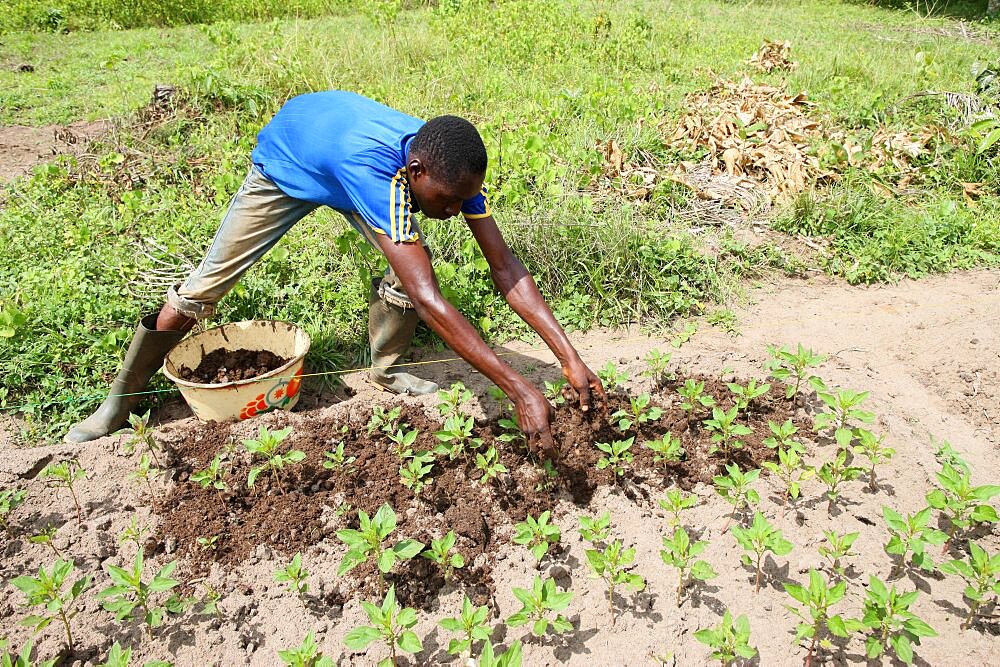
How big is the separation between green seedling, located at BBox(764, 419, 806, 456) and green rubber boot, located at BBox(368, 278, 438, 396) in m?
1.64

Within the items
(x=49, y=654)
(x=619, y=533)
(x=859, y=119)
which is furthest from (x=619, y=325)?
(x=859, y=119)

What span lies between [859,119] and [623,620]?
5594 mm

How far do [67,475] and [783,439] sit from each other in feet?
9.69

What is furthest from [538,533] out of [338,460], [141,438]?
[141,438]

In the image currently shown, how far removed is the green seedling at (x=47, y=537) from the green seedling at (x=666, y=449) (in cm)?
233

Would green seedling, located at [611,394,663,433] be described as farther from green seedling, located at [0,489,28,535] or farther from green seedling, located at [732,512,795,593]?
green seedling, located at [0,489,28,535]

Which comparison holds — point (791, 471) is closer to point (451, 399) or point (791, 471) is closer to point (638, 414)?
point (638, 414)

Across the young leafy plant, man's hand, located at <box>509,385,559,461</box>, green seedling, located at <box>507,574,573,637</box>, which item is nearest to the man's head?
man's hand, located at <box>509,385,559,461</box>

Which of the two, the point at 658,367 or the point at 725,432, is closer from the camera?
the point at 725,432

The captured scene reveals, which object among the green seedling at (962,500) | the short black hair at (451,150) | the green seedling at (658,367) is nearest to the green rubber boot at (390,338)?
the short black hair at (451,150)

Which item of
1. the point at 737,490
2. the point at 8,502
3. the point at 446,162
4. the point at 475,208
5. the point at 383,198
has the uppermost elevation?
the point at 446,162

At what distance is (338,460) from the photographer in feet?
10.0

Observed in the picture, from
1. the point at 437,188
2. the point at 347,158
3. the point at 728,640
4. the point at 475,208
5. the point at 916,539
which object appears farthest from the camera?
the point at 475,208

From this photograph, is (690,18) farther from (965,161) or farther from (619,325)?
(619,325)
